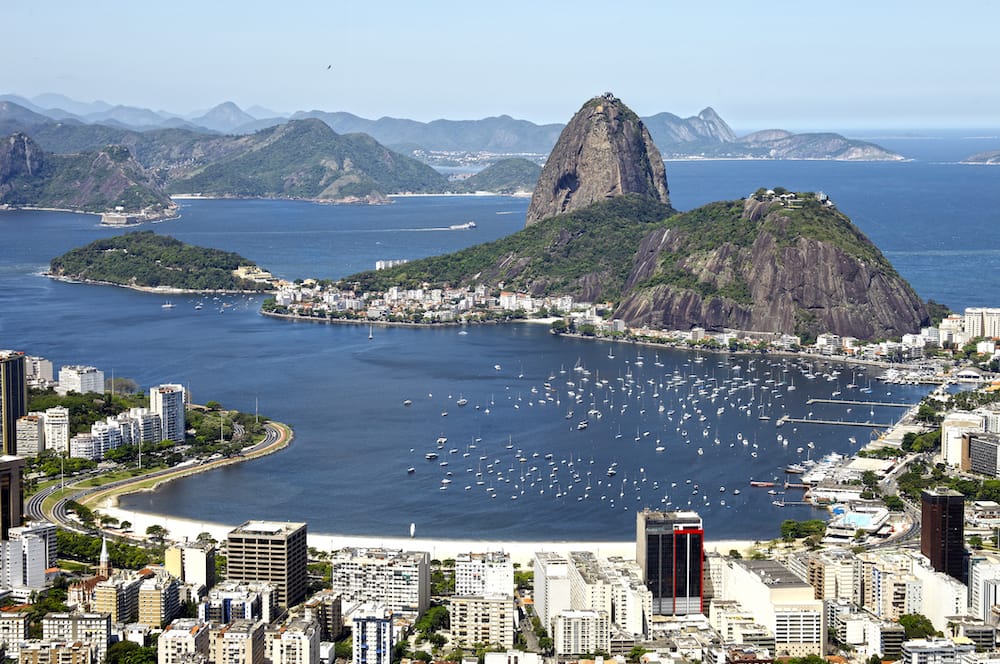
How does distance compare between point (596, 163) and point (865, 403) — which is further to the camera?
point (596, 163)

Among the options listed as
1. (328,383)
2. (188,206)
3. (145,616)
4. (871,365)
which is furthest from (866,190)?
(145,616)

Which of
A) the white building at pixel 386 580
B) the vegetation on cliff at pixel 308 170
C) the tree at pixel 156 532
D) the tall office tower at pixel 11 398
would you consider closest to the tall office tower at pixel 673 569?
the white building at pixel 386 580

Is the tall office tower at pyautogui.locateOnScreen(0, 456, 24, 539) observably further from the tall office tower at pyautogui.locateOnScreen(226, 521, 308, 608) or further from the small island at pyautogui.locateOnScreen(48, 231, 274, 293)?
the small island at pyautogui.locateOnScreen(48, 231, 274, 293)

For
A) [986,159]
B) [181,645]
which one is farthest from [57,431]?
[986,159]

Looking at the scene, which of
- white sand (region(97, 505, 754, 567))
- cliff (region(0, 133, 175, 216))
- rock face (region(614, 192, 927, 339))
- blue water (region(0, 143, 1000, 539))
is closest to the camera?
white sand (region(97, 505, 754, 567))

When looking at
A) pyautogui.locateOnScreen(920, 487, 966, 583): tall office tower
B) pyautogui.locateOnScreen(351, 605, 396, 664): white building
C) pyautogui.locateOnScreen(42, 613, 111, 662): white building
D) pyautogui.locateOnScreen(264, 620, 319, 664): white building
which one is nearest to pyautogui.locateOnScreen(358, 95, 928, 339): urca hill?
pyautogui.locateOnScreen(920, 487, 966, 583): tall office tower

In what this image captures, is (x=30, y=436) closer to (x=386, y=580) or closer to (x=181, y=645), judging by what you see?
(x=386, y=580)

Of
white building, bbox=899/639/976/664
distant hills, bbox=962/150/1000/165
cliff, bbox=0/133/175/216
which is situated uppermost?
distant hills, bbox=962/150/1000/165
